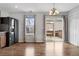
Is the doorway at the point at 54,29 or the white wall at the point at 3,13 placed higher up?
the white wall at the point at 3,13


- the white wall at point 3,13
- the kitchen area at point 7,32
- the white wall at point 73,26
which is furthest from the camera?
the kitchen area at point 7,32

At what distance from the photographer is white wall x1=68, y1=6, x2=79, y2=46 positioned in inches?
263

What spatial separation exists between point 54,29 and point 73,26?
1.11 metres

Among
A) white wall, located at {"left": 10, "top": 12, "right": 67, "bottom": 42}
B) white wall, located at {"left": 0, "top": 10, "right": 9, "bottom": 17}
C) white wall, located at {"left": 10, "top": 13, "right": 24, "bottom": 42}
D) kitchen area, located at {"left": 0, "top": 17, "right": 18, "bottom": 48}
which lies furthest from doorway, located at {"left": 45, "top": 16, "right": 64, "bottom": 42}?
white wall, located at {"left": 0, "top": 10, "right": 9, "bottom": 17}

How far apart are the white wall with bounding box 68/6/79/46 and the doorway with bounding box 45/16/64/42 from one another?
40 cm

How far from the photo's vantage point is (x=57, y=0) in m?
3.23

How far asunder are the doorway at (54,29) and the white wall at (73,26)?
40 cm

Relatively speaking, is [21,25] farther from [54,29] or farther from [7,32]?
[54,29]

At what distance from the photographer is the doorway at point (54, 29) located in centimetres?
630

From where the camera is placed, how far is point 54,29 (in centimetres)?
620

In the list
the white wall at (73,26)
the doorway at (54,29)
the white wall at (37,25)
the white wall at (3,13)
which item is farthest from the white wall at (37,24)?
the white wall at (73,26)

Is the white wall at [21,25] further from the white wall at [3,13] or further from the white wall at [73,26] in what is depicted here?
the white wall at [73,26]

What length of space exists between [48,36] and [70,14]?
1.35 m

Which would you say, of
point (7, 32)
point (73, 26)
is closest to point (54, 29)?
point (73, 26)
